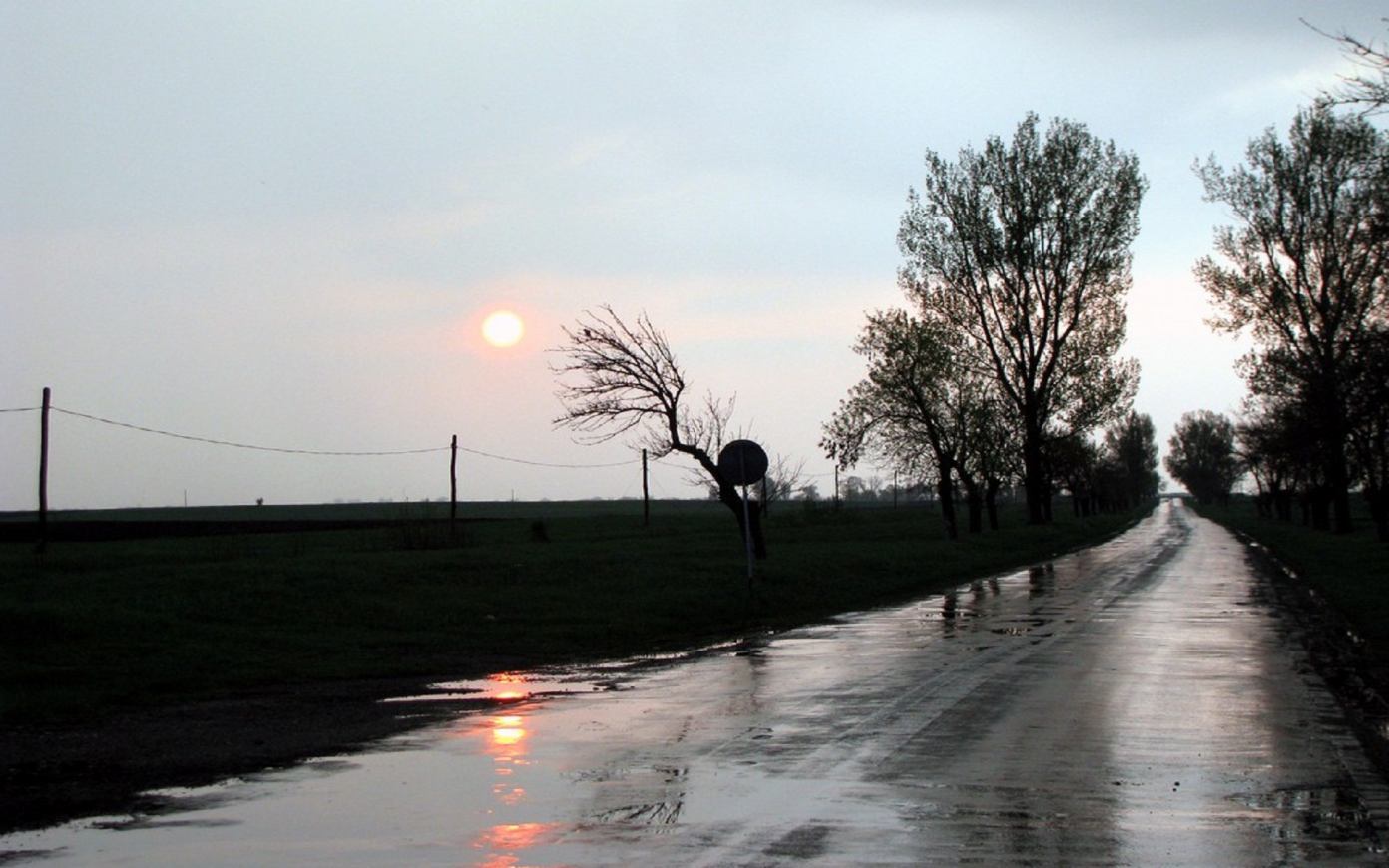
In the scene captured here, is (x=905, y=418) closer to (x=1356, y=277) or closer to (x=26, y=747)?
(x=1356, y=277)

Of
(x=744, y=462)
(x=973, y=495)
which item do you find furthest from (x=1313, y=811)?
(x=973, y=495)

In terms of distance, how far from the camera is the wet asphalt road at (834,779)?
24.0 ft

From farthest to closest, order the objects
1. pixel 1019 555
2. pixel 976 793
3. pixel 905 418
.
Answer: pixel 905 418, pixel 1019 555, pixel 976 793

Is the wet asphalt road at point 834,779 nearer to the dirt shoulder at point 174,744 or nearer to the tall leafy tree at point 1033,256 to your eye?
the dirt shoulder at point 174,744

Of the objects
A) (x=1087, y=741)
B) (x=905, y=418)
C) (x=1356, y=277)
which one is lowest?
(x=1087, y=741)

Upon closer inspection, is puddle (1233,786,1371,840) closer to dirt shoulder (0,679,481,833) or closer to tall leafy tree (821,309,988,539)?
dirt shoulder (0,679,481,833)

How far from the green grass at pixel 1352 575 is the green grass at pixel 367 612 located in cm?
853

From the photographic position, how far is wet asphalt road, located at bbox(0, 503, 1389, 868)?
7309 millimetres

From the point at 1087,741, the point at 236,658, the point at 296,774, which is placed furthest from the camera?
the point at 236,658

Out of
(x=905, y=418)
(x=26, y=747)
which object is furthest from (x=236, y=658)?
(x=905, y=418)

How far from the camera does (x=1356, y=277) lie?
5281 centimetres

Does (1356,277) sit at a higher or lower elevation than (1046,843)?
higher

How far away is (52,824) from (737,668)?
924 cm

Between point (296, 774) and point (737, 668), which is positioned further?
point (737, 668)
